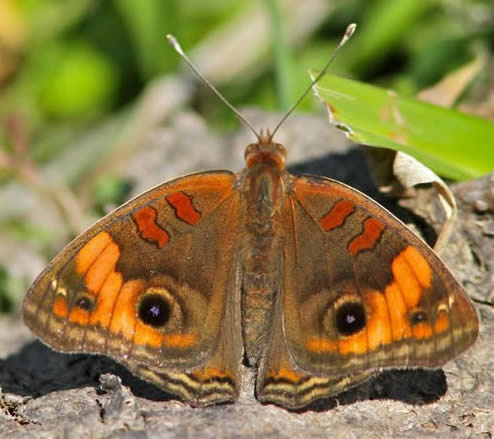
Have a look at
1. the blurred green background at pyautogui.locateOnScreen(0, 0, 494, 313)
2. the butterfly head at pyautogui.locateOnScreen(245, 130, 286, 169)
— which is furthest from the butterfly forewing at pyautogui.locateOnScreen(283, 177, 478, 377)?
the blurred green background at pyautogui.locateOnScreen(0, 0, 494, 313)

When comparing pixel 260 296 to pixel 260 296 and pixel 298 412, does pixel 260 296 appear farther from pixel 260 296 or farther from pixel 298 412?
pixel 298 412

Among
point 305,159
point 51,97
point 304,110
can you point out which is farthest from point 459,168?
point 51,97

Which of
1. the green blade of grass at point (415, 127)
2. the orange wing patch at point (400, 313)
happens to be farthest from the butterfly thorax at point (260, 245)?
the green blade of grass at point (415, 127)

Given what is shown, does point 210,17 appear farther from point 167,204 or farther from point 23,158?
point 167,204

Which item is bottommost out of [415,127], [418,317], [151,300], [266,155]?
[418,317]

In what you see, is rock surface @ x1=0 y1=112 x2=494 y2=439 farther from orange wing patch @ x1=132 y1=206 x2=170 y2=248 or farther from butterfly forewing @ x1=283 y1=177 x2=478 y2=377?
orange wing patch @ x1=132 y1=206 x2=170 y2=248

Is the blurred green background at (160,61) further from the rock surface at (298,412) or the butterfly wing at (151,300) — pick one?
the butterfly wing at (151,300)

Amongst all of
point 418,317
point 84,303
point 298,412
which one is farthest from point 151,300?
point 418,317

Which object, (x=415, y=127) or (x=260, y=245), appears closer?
(x=260, y=245)
